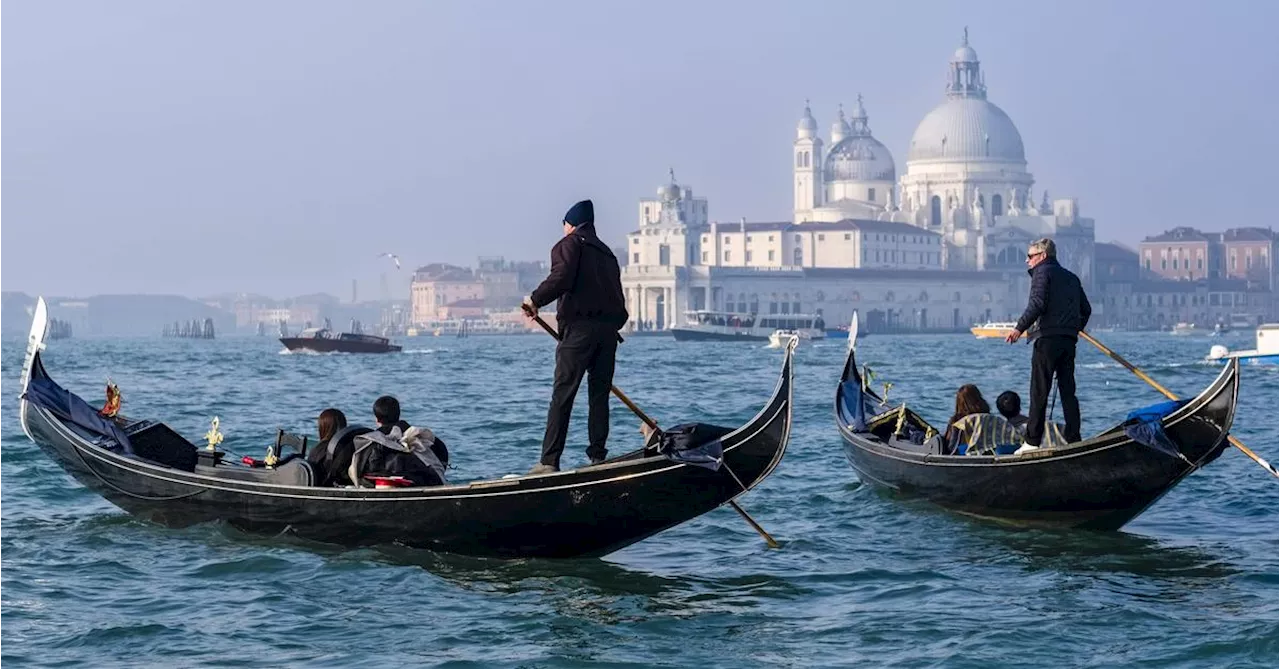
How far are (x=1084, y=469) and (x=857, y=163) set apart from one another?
125 meters

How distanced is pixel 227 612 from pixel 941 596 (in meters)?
2.90

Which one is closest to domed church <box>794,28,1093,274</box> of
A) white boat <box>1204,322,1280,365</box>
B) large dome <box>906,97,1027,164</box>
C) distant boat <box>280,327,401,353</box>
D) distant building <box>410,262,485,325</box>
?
large dome <box>906,97,1027,164</box>

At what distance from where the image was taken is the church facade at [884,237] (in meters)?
115

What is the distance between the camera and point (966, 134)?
415 feet

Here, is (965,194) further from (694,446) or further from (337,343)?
(694,446)

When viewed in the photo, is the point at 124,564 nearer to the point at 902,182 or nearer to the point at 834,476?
the point at 834,476

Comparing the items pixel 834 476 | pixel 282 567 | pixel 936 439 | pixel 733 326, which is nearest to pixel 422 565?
pixel 282 567

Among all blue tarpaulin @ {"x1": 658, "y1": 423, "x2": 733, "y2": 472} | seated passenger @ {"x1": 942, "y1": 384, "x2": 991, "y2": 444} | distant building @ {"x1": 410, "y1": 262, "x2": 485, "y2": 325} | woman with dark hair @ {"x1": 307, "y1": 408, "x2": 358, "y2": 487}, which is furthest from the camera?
distant building @ {"x1": 410, "y1": 262, "x2": 485, "y2": 325}

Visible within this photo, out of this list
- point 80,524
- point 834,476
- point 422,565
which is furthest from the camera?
point 834,476

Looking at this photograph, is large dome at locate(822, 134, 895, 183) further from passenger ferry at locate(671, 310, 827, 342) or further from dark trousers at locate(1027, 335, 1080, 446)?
dark trousers at locate(1027, 335, 1080, 446)

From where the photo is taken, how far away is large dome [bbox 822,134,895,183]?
132 m

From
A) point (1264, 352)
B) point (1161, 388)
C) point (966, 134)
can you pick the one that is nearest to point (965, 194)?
point (966, 134)

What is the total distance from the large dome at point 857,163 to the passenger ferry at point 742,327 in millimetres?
39845

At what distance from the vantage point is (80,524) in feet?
33.8
